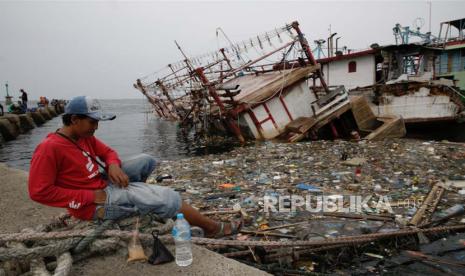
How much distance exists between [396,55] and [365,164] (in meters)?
11.9

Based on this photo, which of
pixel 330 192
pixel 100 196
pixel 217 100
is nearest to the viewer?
pixel 100 196

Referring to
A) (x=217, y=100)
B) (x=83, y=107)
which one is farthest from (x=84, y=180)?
(x=217, y=100)

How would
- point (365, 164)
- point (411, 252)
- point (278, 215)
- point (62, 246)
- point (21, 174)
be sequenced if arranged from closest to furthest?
point (62, 246) → point (411, 252) → point (278, 215) → point (21, 174) → point (365, 164)

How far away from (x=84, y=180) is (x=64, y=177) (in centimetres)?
15

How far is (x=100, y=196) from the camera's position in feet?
8.61

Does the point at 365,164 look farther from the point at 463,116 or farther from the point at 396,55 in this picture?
the point at 396,55

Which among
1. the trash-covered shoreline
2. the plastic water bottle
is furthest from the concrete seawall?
the plastic water bottle

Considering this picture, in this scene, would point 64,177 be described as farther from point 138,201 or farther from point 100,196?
point 138,201

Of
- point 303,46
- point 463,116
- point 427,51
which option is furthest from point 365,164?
point 427,51

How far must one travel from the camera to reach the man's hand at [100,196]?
260 centimetres

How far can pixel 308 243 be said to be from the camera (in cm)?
296

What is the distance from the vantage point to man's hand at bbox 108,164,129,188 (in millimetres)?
2709

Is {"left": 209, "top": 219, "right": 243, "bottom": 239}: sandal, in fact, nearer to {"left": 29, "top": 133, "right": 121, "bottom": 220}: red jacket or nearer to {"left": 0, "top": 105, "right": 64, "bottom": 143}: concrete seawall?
{"left": 29, "top": 133, "right": 121, "bottom": 220}: red jacket

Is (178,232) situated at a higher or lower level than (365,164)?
higher
